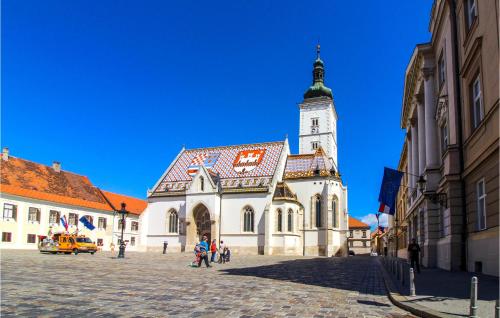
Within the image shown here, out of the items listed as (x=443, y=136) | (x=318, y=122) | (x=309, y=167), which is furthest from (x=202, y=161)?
(x=443, y=136)

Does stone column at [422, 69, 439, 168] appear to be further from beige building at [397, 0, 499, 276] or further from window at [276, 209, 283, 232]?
window at [276, 209, 283, 232]

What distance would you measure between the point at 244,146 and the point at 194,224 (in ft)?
45.7

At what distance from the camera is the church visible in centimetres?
5344

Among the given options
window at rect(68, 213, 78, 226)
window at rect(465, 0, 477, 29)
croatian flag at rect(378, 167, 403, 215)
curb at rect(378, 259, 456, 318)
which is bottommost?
curb at rect(378, 259, 456, 318)

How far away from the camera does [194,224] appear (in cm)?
5741

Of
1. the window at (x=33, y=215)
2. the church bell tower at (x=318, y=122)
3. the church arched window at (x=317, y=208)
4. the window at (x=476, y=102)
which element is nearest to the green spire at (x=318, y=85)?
the church bell tower at (x=318, y=122)

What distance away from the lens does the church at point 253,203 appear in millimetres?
53438

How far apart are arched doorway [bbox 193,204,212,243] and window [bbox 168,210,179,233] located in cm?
332

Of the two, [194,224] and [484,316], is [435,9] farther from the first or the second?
[194,224]

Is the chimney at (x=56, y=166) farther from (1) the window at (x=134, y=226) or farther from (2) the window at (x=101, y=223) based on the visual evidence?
(1) the window at (x=134, y=226)

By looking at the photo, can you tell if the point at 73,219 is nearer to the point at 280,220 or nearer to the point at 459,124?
the point at 280,220

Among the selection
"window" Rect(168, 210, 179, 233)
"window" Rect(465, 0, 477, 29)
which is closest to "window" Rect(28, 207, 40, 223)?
"window" Rect(168, 210, 179, 233)

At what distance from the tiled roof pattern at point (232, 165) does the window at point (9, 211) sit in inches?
731

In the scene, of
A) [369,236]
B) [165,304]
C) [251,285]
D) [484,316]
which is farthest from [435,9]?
[369,236]
